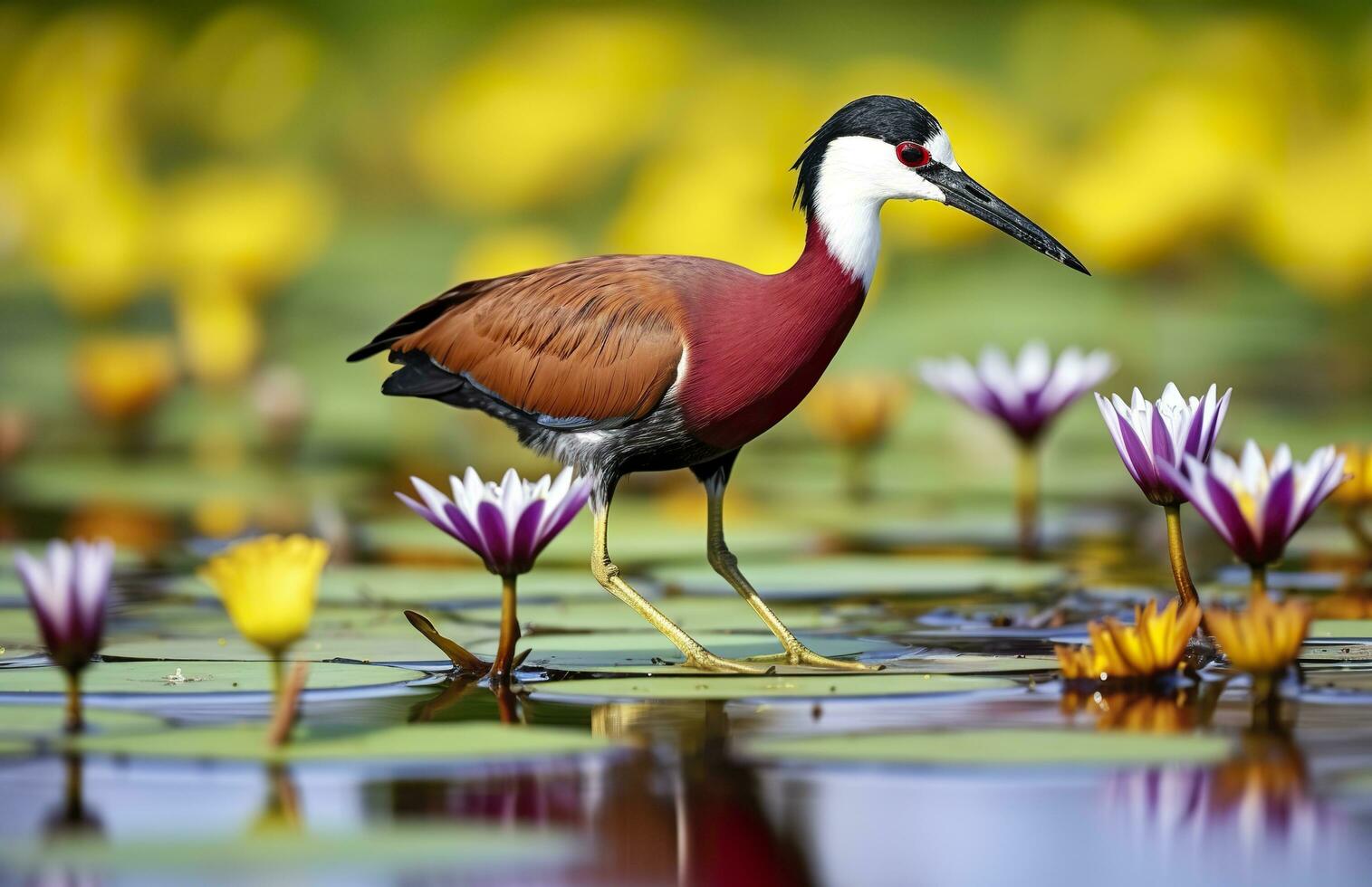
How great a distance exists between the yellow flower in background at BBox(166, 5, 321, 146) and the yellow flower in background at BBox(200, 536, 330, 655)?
59.1 ft

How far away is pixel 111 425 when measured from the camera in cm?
1459

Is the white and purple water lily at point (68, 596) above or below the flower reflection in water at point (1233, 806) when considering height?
above

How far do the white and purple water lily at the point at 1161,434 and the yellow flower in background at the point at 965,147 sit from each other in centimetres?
1184

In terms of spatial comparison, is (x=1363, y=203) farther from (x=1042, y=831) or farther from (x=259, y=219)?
(x=1042, y=831)

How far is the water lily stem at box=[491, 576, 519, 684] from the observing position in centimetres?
632

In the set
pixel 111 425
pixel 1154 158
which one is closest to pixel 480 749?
pixel 111 425

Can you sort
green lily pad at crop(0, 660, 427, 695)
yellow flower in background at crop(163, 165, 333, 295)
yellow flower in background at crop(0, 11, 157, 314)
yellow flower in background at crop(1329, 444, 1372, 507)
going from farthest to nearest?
yellow flower in background at crop(0, 11, 157, 314)
yellow flower in background at crop(163, 165, 333, 295)
yellow flower in background at crop(1329, 444, 1372, 507)
green lily pad at crop(0, 660, 427, 695)

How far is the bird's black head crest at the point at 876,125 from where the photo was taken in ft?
23.1

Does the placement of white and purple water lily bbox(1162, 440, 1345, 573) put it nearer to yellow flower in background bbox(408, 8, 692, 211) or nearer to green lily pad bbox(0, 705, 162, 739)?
green lily pad bbox(0, 705, 162, 739)

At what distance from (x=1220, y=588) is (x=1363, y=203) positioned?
11.9m

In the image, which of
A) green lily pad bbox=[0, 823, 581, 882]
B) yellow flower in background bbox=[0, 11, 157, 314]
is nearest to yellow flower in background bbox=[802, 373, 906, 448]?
green lily pad bbox=[0, 823, 581, 882]

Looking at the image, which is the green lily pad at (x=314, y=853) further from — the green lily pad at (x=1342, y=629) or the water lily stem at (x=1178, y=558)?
the green lily pad at (x=1342, y=629)

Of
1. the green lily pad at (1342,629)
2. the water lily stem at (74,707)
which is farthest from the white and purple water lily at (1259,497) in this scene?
the water lily stem at (74,707)

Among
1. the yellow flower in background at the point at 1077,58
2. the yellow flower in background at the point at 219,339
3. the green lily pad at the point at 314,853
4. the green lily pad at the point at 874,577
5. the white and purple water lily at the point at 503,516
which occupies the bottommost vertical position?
the green lily pad at the point at 314,853
